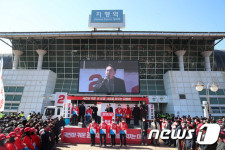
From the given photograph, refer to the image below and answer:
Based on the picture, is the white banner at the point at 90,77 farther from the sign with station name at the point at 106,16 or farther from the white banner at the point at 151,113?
the sign with station name at the point at 106,16

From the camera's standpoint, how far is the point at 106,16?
3691 centimetres

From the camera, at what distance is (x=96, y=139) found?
1352 cm

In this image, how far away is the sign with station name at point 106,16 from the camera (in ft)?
120

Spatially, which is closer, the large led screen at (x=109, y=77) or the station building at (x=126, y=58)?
the large led screen at (x=109, y=77)

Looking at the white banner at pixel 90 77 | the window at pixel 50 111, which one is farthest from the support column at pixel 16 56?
the window at pixel 50 111

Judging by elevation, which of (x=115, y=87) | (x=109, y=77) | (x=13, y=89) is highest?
(x=109, y=77)

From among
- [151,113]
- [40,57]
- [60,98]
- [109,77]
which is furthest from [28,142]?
[40,57]

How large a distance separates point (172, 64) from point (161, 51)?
3.78m

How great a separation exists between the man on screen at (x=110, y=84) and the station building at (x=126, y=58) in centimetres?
1004

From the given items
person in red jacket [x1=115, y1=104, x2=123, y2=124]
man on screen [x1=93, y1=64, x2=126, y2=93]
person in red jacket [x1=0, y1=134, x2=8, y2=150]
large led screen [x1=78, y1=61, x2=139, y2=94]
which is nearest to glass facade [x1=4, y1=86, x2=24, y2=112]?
large led screen [x1=78, y1=61, x2=139, y2=94]

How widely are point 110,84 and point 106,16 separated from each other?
723 inches

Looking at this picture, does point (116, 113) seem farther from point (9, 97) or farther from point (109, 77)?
point (9, 97)

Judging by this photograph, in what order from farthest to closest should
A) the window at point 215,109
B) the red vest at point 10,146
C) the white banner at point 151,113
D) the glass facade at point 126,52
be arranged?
the glass facade at point 126,52
the window at point 215,109
the white banner at point 151,113
the red vest at point 10,146

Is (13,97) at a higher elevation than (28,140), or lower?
higher
